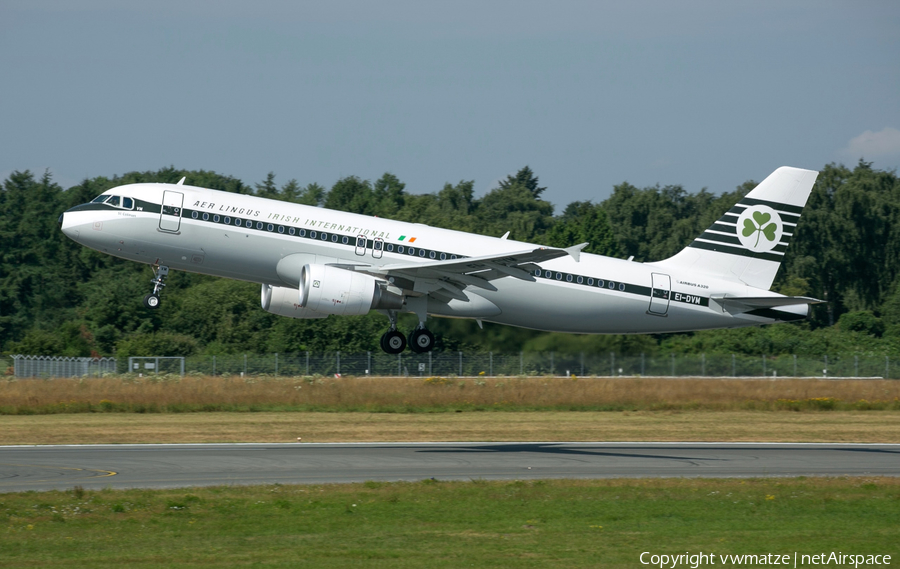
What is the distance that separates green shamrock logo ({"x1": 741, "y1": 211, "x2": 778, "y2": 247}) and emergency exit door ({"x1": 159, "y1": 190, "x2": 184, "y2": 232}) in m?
19.9

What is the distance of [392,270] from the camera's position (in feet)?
94.9

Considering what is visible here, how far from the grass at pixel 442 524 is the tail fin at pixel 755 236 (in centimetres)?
1437

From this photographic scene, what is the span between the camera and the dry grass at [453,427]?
31.8 metres

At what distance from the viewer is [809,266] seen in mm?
84500

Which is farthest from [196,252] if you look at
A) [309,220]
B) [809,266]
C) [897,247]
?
[897,247]

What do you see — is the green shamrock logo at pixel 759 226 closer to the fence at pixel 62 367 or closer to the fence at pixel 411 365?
the fence at pixel 411 365

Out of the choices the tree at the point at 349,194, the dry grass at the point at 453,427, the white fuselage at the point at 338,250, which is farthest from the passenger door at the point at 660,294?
the tree at the point at 349,194

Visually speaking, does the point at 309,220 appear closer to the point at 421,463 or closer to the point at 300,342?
the point at 421,463

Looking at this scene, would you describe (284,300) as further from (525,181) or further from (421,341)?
(525,181)

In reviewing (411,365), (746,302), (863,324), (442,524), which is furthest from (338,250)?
(863,324)

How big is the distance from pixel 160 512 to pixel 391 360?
30.9 metres

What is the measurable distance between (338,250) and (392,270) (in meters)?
2.01

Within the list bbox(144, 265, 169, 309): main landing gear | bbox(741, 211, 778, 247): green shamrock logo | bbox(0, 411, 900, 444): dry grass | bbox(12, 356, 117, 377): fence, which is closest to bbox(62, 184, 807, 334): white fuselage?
bbox(144, 265, 169, 309): main landing gear

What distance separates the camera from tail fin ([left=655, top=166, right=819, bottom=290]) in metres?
35.0
